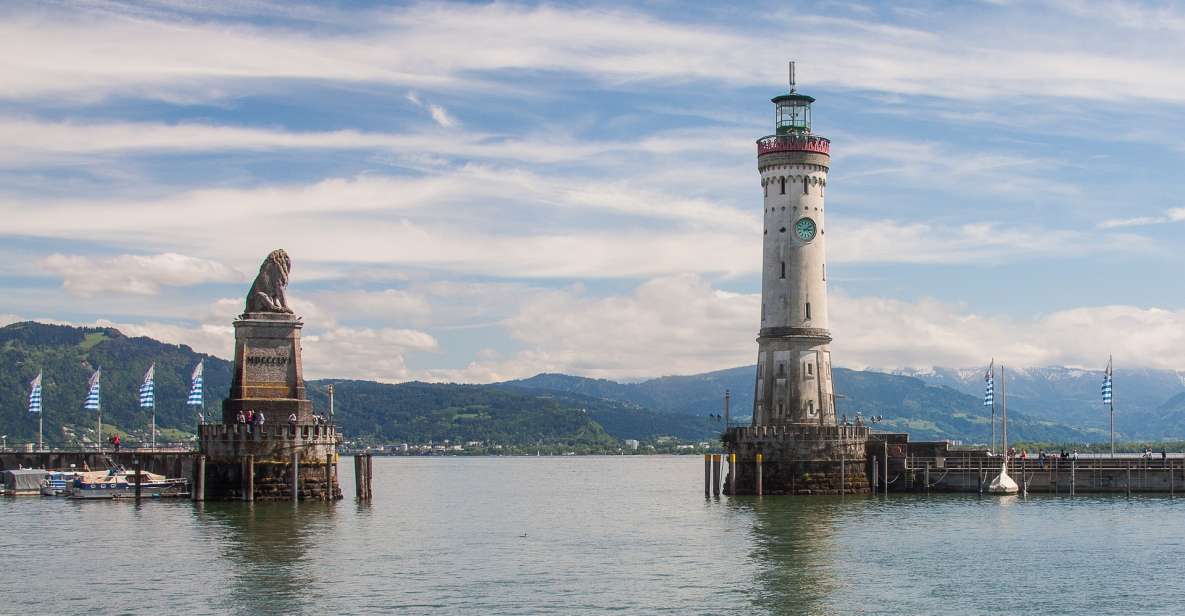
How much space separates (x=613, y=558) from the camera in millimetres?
68125

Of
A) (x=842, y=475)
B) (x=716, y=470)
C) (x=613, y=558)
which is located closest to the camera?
(x=613, y=558)

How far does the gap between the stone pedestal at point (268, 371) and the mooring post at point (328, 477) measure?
130 inches

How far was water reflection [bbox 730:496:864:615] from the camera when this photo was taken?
55.0 metres

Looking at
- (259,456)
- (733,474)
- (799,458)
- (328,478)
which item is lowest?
(733,474)

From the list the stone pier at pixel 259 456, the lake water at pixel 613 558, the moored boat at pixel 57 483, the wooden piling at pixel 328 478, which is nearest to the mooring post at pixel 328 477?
the wooden piling at pixel 328 478

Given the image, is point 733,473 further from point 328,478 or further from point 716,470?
point 328,478

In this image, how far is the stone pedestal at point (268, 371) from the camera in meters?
91.7

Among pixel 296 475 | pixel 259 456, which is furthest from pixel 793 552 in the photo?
pixel 259 456

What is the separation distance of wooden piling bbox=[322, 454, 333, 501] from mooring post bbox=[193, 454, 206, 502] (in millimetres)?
7333

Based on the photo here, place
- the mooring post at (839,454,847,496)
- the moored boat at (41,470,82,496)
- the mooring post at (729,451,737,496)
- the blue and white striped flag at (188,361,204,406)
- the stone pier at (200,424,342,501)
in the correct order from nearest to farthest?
the stone pier at (200,424,342,501) < the mooring post at (839,454,847,496) < the mooring post at (729,451,737,496) < the blue and white striped flag at (188,361,204,406) < the moored boat at (41,470,82,496)

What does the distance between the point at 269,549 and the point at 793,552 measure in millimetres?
24121

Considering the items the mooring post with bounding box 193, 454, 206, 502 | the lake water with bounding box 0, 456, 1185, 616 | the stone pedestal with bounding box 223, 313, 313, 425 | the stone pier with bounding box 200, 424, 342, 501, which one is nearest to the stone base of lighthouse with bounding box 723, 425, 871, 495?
the lake water with bounding box 0, 456, 1185, 616

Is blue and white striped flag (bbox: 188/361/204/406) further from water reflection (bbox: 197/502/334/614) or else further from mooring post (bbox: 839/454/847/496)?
mooring post (bbox: 839/454/847/496)

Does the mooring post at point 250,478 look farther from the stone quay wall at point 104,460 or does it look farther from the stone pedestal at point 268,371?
the stone quay wall at point 104,460
